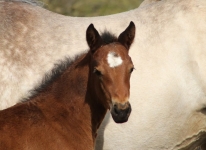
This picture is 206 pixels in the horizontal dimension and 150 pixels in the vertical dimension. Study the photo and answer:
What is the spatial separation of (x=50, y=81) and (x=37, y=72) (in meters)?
0.49

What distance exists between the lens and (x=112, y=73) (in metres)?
4.96

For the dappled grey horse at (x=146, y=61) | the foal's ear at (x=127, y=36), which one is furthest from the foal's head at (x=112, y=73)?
the dappled grey horse at (x=146, y=61)

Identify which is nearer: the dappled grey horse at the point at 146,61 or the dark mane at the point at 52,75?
the dark mane at the point at 52,75

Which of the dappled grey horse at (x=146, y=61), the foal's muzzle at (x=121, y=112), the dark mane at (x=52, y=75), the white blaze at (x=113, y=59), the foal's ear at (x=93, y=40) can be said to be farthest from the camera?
the dappled grey horse at (x=146, y=61)

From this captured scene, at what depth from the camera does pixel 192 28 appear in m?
6.46

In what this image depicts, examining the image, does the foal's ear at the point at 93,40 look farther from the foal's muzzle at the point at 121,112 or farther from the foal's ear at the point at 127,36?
the foal's muzzle at the point at 121,112

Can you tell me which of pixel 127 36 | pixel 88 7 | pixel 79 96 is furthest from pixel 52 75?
pixel 88 7

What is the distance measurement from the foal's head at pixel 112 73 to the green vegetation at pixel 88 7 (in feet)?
34.4

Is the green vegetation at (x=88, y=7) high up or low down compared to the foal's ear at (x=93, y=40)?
up

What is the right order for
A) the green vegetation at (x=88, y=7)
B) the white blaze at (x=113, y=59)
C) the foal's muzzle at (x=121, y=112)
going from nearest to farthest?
the foal's muzzle at (x=121, y=112) < the white blaze at (x=113, y=59) < the green vegetation at (x=88, y=7)

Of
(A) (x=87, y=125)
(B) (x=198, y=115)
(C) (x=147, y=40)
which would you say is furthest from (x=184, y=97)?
(A) (x=87, y=125)

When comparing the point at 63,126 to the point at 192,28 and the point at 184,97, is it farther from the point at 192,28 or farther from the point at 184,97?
the point at 192,28

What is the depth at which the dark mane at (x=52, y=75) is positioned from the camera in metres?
5.60

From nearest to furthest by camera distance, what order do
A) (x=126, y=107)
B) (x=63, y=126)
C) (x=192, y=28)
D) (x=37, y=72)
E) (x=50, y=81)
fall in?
(x=126, y=107)
(x=63, y=126)
(x=50, y=81)
(x=37, y=72)
(x=192, y=28)
